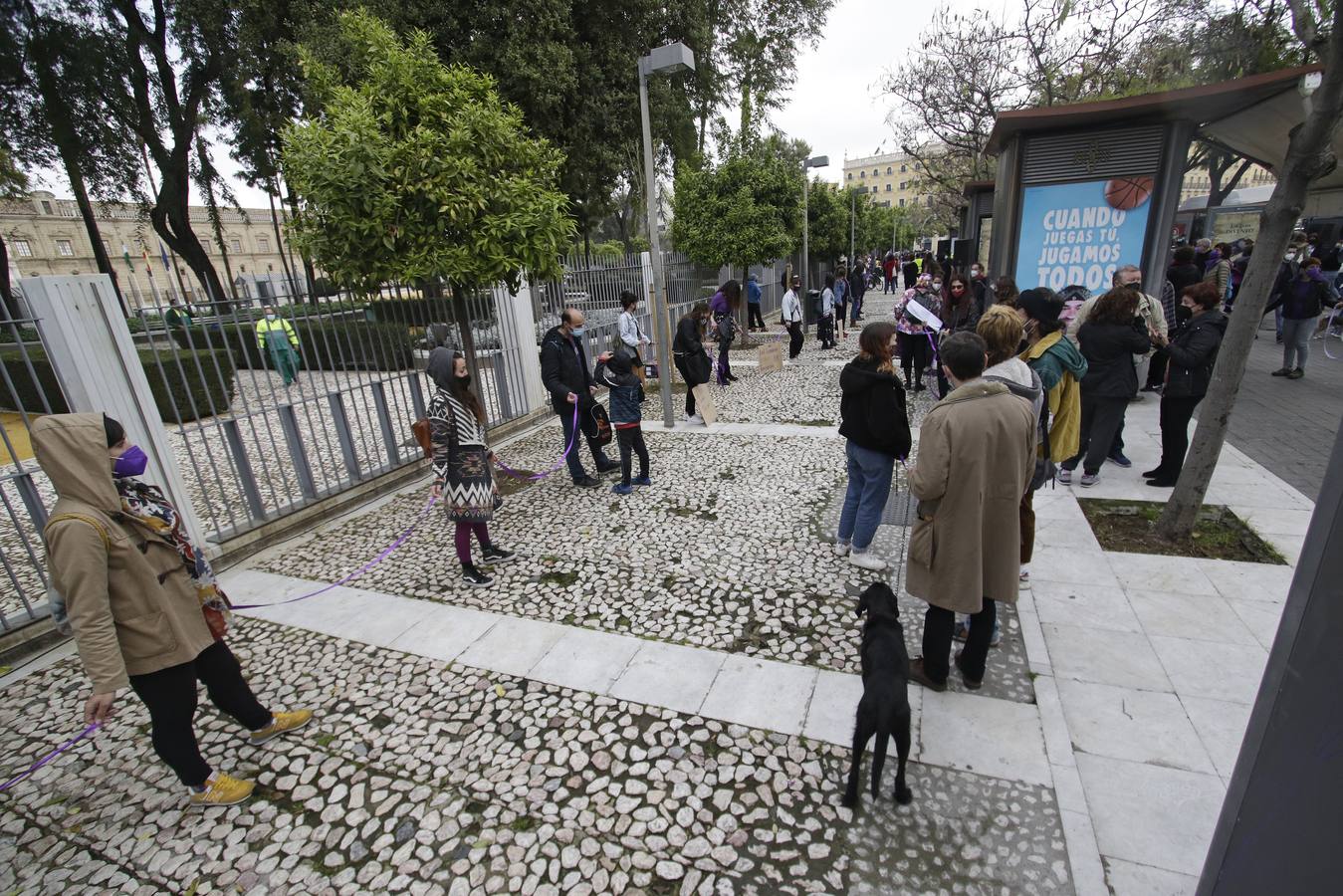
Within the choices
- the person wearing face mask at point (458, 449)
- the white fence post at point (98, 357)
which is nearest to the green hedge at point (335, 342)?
the white fence post at point (98, 357)

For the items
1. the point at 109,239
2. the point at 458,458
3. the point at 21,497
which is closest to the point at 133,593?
the point at 458,458

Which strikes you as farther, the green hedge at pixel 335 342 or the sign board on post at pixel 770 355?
the sign board on post at pixel 770 355

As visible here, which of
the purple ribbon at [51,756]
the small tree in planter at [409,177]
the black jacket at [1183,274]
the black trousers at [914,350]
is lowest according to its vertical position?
the purple ribbon at [51,756]

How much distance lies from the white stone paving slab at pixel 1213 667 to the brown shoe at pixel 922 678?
1223 mm

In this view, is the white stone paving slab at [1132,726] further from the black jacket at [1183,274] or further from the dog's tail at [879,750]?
the black jacket at [1183,274]

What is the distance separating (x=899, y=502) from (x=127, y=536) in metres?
5.60

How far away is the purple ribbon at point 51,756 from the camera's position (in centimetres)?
312

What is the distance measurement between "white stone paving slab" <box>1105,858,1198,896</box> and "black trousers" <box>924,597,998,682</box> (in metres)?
1.04

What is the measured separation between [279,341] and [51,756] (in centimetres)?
364

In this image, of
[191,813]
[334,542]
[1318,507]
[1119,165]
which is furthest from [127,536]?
[1119,165]

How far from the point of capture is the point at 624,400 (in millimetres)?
6191

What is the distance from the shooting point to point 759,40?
70.2ft

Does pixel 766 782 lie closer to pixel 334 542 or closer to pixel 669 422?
pixel 334 542

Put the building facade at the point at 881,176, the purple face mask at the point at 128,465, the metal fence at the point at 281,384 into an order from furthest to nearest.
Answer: the building facade at the point at 881,176 → the metal fence at the point at 281,384 → the purple face mask at the point at 128,465
